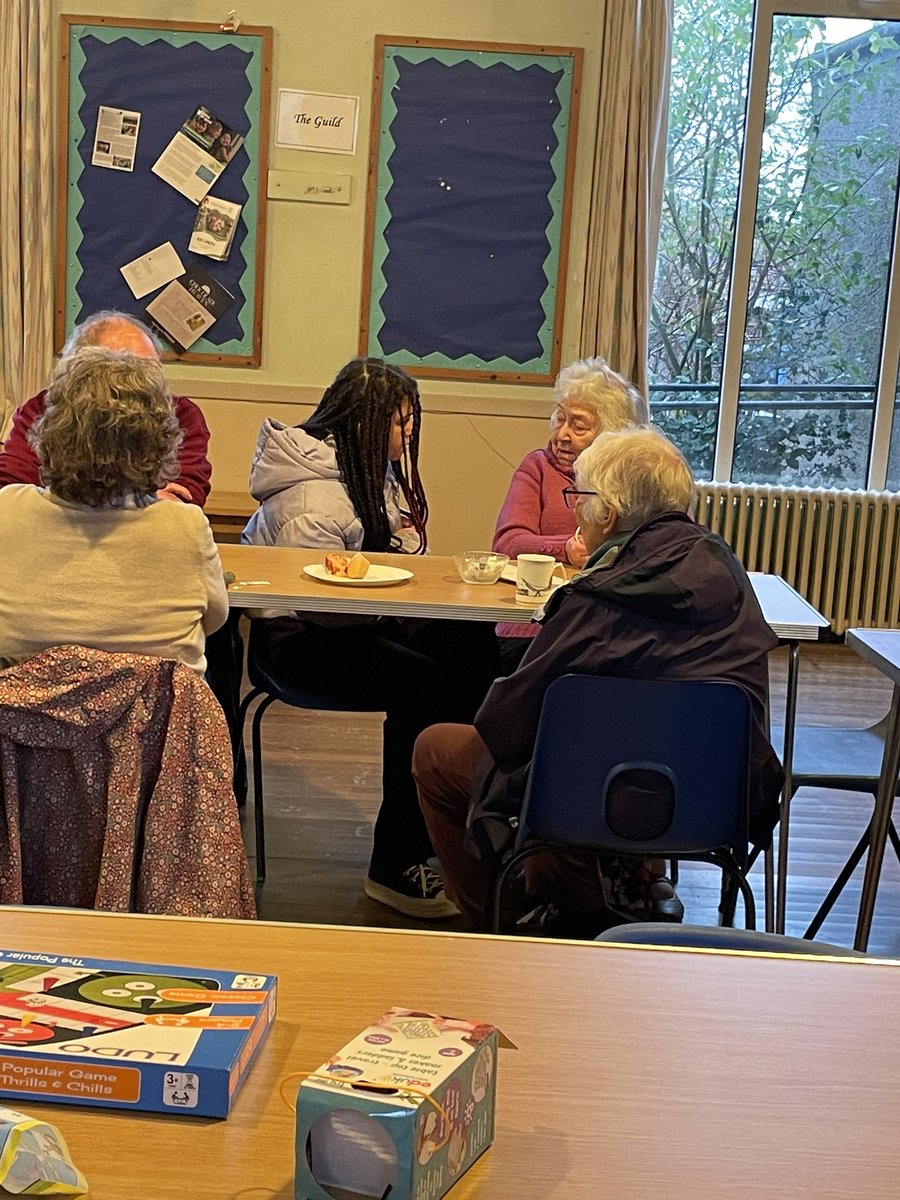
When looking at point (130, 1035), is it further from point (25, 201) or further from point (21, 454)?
point (25, 201)

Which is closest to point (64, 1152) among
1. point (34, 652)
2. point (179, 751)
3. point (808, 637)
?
point (179, 751)

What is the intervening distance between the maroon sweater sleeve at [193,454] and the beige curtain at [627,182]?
2.28 m

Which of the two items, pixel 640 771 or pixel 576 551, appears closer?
pixel 640 771

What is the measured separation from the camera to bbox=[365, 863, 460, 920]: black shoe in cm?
314

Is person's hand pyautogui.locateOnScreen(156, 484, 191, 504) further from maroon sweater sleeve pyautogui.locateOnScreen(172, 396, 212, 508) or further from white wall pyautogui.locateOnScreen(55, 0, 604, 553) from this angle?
white wall pyautogui.locateOnScreen(55, 0, 604, 553)

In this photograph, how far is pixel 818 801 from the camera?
4156mm

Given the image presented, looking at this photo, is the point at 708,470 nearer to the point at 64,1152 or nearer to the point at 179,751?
the point at 179,751

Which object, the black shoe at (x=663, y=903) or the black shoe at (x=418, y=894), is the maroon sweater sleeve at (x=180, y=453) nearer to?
the black shoe at (x=418, y=894)

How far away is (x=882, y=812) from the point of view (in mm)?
2785

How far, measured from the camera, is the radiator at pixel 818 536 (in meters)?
5.92

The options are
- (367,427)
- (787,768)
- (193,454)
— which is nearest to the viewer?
(787,768)

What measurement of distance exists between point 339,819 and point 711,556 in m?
1.64

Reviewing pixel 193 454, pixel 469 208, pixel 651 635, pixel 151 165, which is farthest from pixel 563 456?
pixel 151 165

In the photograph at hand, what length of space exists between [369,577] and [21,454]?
1.03m
